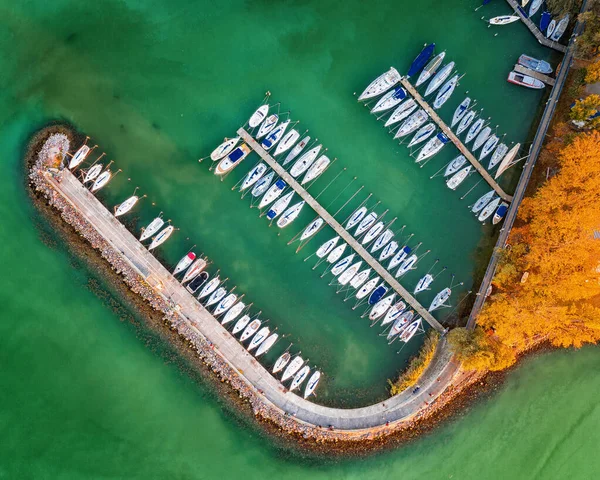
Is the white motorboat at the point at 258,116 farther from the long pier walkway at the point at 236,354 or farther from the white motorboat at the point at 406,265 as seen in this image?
the white motorboat at the point at 406,265

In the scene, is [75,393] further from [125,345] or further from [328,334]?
[328,334]

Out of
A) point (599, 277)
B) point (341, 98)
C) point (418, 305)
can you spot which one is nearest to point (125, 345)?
point (418, 305)

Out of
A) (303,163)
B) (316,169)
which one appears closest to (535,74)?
(316,169)

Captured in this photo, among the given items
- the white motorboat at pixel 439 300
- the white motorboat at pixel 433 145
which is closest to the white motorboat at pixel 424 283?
the white motorboat at pixel 439 300

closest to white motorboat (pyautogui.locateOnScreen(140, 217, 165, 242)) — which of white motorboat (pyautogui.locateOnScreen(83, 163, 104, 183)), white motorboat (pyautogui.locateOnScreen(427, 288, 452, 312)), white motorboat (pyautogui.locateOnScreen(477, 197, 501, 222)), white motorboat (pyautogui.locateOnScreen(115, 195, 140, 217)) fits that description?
white motorboat (pyautogui.locateOnScreen(115, 195, 140, 217))

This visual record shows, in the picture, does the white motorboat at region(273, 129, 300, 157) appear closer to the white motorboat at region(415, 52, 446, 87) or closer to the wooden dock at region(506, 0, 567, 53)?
the white motorboat at region(415, 52, 446, 87)

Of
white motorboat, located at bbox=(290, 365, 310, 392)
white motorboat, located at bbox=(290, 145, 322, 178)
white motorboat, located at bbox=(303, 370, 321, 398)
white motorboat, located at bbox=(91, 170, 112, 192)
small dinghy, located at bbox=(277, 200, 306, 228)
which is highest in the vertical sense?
white motorboat, located at bbox=(91, 170, 112, 192)
